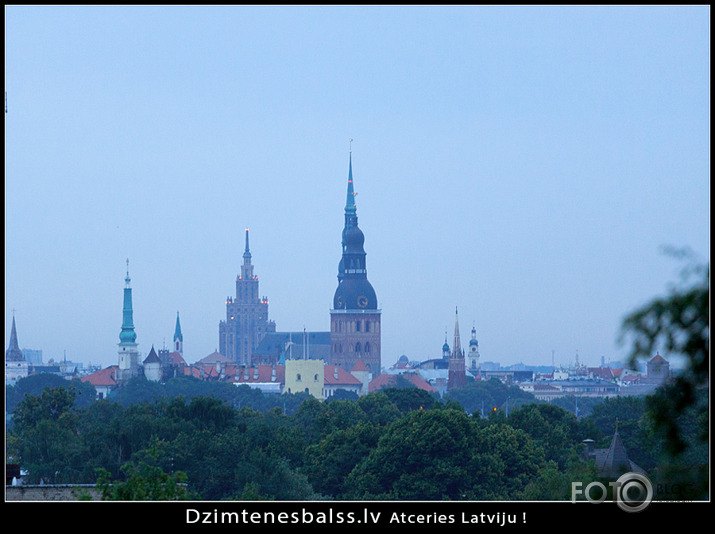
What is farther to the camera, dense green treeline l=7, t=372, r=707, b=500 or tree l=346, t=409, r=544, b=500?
tree l=346, t=409, r=544, b=500

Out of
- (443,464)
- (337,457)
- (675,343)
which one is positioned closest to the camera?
(675,343)

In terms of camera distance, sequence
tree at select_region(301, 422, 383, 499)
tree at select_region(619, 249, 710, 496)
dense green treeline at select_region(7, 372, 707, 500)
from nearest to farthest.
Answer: tree at select_region(619, 249, 710, 496), dense green treeline at select_region(7, 372, 707, 500), tree at select_region(301, 422, 383, 499)

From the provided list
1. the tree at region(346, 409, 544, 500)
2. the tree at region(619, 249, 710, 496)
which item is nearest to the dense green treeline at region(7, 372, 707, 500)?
the tree at region(346, 409, 544, 500)

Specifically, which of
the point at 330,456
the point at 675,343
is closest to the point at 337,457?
the point at 330,456

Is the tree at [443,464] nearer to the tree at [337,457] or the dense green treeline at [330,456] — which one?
the dense green treeline at [330,456]

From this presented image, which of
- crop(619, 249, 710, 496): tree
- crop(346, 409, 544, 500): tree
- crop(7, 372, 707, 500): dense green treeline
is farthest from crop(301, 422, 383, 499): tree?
crop(619, 249, 710, 496): tree

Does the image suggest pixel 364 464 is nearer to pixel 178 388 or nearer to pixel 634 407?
pixel 634 407

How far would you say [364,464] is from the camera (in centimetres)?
5812

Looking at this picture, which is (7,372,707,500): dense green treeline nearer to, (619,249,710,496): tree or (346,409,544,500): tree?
(346,409,544,500): tree

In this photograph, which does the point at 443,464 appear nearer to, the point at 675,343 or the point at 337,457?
the point at 337,457

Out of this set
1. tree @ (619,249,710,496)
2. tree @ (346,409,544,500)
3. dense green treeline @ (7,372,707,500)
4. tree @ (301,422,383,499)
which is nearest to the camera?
tree @ (619,249,710,496)

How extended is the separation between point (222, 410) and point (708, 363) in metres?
55.6

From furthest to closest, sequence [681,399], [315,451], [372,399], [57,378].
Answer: [57,378] < [372,399] < [315,451] < [681,399]
